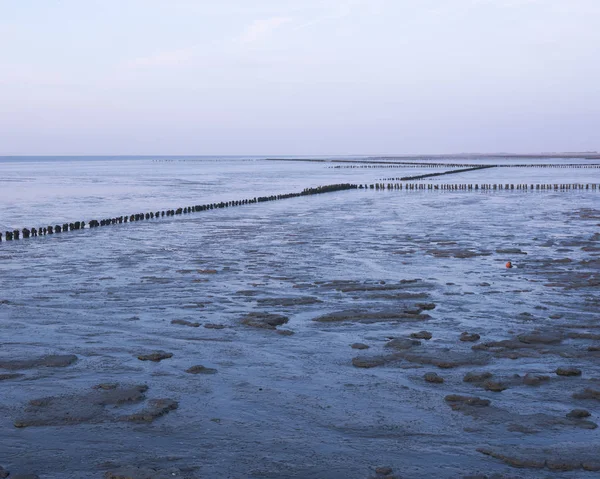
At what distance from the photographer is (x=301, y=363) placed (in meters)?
13.1

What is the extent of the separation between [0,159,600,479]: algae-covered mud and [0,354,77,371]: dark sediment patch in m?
0.06

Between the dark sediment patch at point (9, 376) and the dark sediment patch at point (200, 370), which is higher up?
the dark sediment patch at point (9, 376)

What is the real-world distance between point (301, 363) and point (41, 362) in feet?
16.3

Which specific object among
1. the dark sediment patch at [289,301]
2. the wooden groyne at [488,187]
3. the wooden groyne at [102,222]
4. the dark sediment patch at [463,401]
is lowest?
the dark sediment patch at [463,401]

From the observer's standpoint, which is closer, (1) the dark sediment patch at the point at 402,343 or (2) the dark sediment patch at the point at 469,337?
(1) the dark sediment patch at the point at 402,343

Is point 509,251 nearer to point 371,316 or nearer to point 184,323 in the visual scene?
point 371,316

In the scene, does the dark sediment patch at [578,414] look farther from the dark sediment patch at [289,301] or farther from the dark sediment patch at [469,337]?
the dark sediment patch at [289,301]

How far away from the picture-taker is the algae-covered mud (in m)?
9.11

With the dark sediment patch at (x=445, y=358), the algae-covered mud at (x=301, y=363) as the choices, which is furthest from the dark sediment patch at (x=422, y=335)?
the dark sediment patch at (x=445, y=358)

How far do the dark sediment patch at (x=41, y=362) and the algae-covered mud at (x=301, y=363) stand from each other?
0.06 m

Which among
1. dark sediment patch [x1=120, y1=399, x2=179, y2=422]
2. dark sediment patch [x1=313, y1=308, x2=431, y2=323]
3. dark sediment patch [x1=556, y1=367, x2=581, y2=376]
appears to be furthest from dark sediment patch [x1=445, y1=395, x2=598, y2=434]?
dark sediment patch [x1=313, y1=308, x2=431, y2=323]

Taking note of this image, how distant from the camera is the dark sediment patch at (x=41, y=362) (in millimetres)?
12750

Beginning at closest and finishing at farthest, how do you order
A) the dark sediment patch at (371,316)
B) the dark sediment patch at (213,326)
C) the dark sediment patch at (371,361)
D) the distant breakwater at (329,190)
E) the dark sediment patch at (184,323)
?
A: the dark sediment patch at (371,361)
the dark sediment patch at (213,326)
the dark sediment patch at (184,323)
the dark sediment patch at (371,316)
the distant breakwater at (329,190)

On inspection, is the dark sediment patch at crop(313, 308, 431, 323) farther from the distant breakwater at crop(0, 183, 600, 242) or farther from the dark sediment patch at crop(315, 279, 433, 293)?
the distant breakwater at crop(0, 183, 600, 242)
